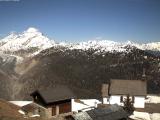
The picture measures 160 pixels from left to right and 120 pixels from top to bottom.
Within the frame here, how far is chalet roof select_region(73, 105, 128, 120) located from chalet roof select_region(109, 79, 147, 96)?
64.7 feet

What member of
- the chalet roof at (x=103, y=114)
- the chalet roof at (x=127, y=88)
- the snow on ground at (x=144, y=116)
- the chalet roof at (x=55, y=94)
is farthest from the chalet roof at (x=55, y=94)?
the chalet roof at (x=127, y=88)

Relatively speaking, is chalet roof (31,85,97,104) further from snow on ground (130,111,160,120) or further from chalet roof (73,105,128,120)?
snow on ground (130,111,160,120)

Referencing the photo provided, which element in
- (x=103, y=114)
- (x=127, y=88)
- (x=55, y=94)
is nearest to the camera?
(x=103, y=114)

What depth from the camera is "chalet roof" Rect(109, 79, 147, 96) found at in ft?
211

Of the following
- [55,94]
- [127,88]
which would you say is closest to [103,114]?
[55,94]

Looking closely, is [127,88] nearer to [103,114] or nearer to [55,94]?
[55,94]

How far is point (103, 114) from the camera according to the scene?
138ft

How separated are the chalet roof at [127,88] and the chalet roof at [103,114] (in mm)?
19724

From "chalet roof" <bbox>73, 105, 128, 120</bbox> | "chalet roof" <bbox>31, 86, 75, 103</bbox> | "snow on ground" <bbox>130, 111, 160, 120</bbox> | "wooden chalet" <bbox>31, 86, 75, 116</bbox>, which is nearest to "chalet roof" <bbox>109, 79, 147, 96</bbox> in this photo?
"snow on ground" <bbox>130, 111, 160, 120</bbox>

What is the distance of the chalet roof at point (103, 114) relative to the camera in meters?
41.2

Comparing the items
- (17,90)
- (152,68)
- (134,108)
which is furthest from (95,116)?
(152,68)

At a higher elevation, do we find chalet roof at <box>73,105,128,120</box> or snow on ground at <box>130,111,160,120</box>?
chalet roof at <box>73,105,128,120</box>

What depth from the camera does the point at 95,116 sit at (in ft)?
136

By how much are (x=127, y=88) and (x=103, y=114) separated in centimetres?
2455
